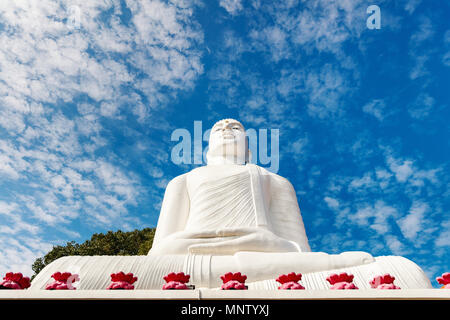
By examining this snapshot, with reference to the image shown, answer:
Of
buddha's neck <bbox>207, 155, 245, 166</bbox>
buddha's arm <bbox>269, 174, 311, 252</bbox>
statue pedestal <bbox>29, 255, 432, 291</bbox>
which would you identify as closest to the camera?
statue pedestal <bbox>29, 255, 432, 291</bbox>

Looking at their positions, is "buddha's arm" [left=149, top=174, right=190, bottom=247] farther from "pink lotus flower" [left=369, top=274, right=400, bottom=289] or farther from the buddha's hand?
"pink lotus flower" [left=369, top=274, right=400, bottom=289]

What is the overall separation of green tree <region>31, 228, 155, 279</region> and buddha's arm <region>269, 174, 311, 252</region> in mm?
8627

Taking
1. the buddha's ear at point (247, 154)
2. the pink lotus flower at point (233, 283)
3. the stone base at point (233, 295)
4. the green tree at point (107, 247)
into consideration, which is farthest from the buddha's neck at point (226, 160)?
the green tree at point (107, 247)

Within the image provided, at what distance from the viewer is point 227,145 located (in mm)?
7656

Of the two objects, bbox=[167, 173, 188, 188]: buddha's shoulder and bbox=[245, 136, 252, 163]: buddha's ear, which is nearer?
bbox=[167, 173, 188, 188]: buddha's shoulder

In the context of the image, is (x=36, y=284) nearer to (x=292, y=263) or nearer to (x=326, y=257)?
(x=292, y=263)

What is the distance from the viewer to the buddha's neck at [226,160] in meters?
7.57

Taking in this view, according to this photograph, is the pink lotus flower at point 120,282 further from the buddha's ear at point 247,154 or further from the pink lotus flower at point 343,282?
the buddha's ear at point 247,154

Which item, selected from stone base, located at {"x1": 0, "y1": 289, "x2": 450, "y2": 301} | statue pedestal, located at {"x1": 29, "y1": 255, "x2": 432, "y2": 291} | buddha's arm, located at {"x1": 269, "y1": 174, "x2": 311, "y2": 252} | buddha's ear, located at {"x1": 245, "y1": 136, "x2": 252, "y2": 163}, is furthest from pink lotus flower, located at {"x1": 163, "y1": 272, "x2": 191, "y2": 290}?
buddha's ear, located at {"x1": 245, "y1": 136, "x2": 252, "y2": 163}

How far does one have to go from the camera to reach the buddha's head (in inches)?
301

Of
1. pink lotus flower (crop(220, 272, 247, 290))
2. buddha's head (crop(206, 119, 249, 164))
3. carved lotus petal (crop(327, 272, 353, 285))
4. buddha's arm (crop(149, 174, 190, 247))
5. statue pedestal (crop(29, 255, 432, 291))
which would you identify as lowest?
pink lotus flower (crop(220, 272, 247, 290))

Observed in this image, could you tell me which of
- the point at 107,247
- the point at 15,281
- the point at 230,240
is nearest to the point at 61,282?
the point at 15,281
